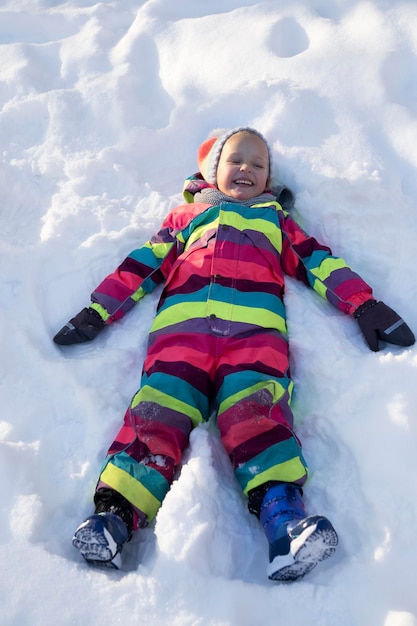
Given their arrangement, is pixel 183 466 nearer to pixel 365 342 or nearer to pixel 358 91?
pixel 365 342

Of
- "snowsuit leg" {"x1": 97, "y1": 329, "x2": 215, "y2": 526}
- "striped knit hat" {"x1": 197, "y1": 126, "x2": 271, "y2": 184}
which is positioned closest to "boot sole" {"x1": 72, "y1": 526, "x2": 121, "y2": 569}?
"snowsuit leg" {"x1": 97, "y1": 329, "x2": 215, "y2": 526}

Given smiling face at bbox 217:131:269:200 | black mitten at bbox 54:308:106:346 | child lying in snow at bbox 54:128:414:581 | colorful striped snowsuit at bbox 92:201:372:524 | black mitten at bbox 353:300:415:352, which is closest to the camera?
child lying in snow at bbox 54:128:414:581

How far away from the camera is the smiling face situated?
7.80 feet

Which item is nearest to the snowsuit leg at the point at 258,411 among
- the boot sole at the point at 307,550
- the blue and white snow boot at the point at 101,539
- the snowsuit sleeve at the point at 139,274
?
the boot sole at the point at 307,550

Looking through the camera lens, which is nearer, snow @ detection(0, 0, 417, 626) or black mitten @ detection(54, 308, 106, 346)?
snow @ detection(0, 0, 417, 626)

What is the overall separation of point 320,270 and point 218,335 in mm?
534

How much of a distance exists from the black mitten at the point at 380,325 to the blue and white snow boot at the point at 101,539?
3.51 feet

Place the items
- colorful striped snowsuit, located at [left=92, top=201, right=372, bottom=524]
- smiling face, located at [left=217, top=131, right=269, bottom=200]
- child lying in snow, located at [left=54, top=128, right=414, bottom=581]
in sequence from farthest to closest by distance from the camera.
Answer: smiling face, located at [left=217, top=131, right=269, bottom=200] → colorful striped snowsuit, located at [left=92, top=201, right=372, bottom=524] → child lying in snow, located at [left=54, top=128, right=414, bottom=581]

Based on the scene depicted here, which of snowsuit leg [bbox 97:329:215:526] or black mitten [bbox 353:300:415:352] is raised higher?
black mitten [bbox 353:300:415:352]

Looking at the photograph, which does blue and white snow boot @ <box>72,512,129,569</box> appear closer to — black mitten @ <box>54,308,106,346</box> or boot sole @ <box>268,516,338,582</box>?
boot sole @ <box>268,516,338,582</box>

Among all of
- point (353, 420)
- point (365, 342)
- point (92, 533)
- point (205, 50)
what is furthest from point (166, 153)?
point (92, 533)

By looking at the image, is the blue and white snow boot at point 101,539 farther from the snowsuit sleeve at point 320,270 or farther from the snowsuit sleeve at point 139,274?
the snowsuit sleeve at point 320,270

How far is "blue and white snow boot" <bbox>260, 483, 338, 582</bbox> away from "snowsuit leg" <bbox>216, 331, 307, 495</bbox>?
0.19 ft

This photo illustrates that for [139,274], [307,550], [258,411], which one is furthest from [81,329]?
[307,550]
